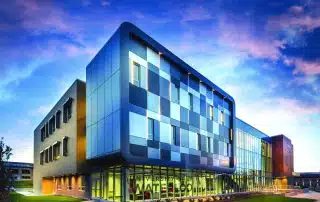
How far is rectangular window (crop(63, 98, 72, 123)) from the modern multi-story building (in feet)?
0.64

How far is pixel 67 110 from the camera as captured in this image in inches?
1957

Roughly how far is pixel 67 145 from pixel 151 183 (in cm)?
1555

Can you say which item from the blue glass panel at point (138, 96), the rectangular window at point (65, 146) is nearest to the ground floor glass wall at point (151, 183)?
the blue glass panel at point (138, 96)

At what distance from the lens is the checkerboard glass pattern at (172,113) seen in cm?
3528

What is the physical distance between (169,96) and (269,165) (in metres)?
61.7

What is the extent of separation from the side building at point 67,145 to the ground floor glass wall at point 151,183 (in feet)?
14.1

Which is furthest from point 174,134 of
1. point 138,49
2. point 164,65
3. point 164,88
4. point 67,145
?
point 67,145

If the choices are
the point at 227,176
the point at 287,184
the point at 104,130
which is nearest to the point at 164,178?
the point at 104,130

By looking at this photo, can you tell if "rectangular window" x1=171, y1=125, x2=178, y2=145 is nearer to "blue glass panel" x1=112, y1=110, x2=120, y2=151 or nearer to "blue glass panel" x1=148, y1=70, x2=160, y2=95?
"blue glass panel" x1=148, y1=70, x2=160, y2=95

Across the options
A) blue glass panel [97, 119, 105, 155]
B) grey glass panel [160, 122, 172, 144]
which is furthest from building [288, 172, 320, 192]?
blue glass panel [97, 119, 105, 155]

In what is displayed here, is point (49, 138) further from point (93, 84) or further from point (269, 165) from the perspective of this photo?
point (269, 165)

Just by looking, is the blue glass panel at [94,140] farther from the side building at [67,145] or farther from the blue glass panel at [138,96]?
the blue glass panel at [138,96]

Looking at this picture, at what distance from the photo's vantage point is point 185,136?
43.8 m

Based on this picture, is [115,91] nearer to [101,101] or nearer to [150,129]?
[101,101]
